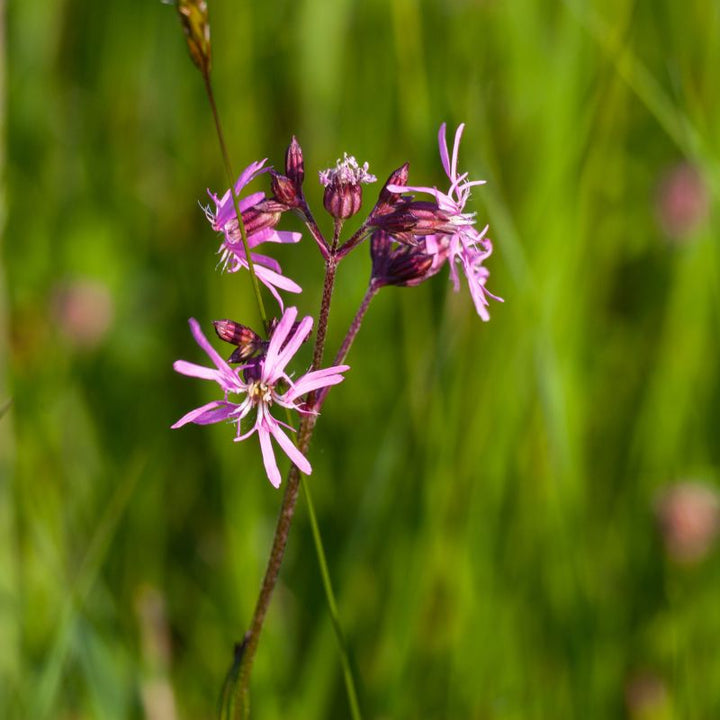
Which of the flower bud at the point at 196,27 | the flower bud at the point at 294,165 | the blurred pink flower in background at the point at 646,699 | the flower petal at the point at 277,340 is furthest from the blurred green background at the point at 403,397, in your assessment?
the flower bud at the point at 196,27

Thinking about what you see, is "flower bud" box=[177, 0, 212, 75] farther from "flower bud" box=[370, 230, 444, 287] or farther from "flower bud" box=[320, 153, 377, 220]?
"flower bud" box=[370, 230, 444, 287]

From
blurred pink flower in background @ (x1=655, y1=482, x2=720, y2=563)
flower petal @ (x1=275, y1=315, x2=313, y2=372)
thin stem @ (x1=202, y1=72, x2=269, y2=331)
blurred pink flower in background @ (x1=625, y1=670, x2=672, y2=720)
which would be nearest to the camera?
thin stem @ (x1=202, y1=72, x2=269, y2=331)

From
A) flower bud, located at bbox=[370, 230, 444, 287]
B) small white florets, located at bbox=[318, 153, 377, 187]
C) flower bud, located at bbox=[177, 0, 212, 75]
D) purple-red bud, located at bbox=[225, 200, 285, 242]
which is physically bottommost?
flower bud, located at bbox=[370, 230, 444, 287]

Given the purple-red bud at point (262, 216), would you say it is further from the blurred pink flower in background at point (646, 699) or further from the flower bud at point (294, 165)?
the blurred pink flower in background at point (646, 699)

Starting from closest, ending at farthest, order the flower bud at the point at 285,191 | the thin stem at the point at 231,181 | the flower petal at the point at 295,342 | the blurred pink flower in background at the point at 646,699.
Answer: the thin stem at the point at 231,181
the flower petal at the point at 295,342
the flower bud at the point at 285,191
the blurred pink flower in background at the point at 646,699

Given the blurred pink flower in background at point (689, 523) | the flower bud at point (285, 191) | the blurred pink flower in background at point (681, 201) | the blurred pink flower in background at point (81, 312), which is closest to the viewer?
the flower bud at point (285, 191)

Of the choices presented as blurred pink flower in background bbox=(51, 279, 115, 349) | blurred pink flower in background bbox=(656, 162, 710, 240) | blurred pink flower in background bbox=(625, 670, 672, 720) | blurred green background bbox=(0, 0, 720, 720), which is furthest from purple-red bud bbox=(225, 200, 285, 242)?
blurred pink flower in background bbox=(656, 162, 710, 240)
